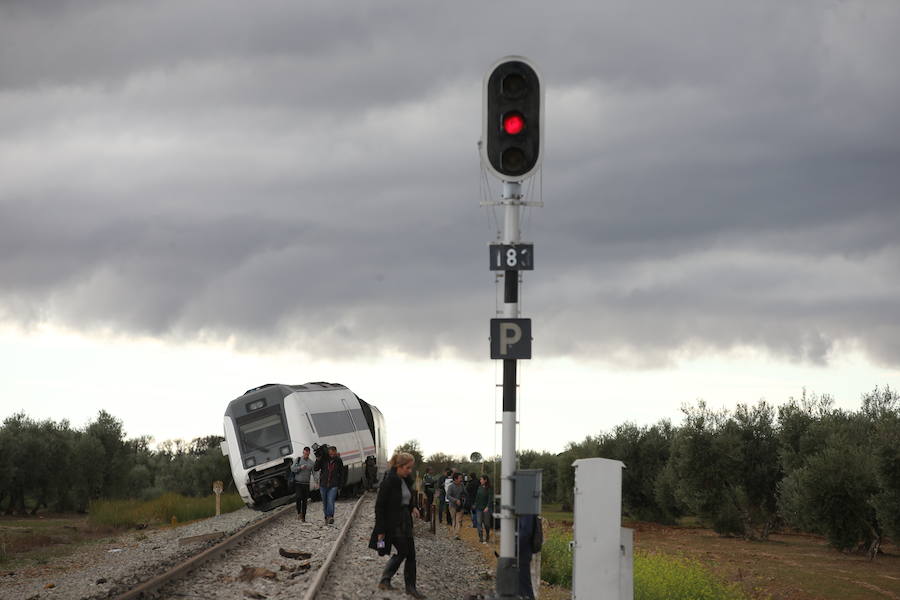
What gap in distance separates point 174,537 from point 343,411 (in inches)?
465

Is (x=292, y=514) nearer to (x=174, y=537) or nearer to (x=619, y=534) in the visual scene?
(x=174, y=537)

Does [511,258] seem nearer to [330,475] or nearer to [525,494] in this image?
[525,494]

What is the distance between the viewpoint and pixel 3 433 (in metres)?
56.9

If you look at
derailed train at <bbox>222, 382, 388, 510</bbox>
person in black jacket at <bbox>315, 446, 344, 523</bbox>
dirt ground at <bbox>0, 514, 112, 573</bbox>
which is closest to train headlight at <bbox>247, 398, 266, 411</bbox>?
derailed train at <bbox>222, 382, 388, 510</bbox>

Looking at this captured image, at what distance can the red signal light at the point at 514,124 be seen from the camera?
9469 millimetres

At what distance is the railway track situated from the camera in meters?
13.2

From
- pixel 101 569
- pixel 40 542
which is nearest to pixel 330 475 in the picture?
pixel 101 569

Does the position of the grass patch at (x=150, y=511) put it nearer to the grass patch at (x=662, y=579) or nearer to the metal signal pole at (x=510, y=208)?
the grass patch at (x=662, y=579)

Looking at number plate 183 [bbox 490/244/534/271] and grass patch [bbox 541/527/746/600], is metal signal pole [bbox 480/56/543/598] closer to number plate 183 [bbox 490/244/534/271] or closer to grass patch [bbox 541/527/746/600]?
number plate 183 [bbox 490/244/534/271]

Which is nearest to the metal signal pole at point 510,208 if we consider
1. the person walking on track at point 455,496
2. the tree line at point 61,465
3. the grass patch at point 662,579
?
the grass patch at point 662,579

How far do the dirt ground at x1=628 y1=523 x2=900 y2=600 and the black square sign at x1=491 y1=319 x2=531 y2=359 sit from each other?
13292 mm

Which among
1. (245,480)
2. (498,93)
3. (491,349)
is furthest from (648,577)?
(245,480)

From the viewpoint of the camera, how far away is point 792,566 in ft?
107

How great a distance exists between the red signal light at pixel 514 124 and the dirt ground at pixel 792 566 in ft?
47.8
